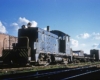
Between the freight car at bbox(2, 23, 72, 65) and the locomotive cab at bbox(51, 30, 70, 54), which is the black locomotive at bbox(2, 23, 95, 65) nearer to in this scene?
the freight car at bbox(2, 23, 72, 65)

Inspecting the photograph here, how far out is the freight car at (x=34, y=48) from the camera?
40.9ft

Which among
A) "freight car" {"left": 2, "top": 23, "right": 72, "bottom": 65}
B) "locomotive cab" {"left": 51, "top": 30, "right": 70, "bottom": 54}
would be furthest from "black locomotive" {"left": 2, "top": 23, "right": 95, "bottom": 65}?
"locomotive cab" {"left": 51, "top": 30, "right": 70, "bottom": 54}

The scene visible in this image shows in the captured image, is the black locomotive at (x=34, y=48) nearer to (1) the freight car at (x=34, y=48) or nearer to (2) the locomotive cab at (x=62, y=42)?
(1) the freight car at (x=34, y=48)

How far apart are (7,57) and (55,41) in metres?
6.37

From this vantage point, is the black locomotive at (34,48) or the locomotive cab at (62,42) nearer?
the black locomotive at (34,48)

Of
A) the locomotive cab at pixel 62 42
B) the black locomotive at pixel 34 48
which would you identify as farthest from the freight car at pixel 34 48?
the locomotive cab at pixel 62 42

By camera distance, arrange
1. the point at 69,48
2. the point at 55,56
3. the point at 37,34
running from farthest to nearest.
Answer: the point at 69,48, the point at 55,56, the point at 37,34

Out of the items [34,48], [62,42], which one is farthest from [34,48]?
[62,42]

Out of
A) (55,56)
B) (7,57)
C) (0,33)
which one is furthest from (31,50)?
(0,33)

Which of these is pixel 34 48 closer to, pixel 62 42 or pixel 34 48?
pixel 34 48

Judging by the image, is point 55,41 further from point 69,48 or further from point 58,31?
point 69,48

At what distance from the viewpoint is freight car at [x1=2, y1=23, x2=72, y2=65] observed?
1245 centimetres

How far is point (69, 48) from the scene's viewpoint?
66.9 feet

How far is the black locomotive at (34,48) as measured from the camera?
A: 12.5 meters
